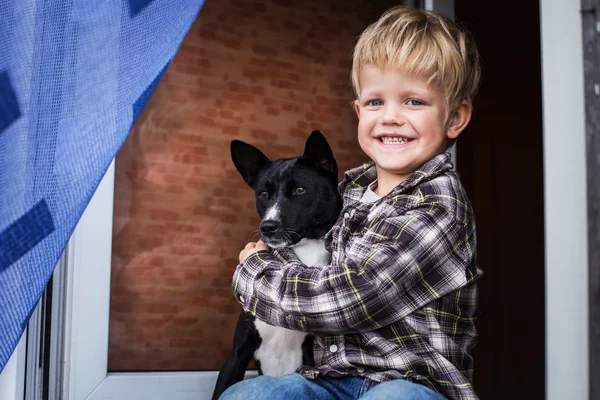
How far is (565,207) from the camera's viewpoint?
1346 millimetres

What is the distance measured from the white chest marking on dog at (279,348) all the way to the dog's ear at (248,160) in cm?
46

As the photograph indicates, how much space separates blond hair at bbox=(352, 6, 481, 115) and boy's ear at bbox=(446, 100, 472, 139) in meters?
0.02

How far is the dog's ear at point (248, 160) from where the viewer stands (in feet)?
6.11

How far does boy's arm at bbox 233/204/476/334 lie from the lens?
47.2 inches

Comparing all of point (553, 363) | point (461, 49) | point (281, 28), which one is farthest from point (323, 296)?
point (281, 28)

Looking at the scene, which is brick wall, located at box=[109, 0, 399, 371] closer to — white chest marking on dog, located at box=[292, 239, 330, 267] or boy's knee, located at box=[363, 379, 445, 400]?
white chest marking on dog, located at box=[292, 239, 330, 267]

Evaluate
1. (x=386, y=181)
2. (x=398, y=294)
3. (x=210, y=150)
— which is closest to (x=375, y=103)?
(x=386, y=181)

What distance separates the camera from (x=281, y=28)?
241 centimetres

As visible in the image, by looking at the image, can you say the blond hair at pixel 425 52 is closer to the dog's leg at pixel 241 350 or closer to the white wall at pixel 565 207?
the white wall at pixel 565 207

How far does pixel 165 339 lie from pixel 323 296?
1.05m

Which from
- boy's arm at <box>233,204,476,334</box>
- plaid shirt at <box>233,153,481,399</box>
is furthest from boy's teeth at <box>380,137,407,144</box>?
boy's arm at <box>233,204,476,334</box>

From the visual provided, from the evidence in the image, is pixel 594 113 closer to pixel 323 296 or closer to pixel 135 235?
pixel 323 296

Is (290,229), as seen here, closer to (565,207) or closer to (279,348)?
(279,348)

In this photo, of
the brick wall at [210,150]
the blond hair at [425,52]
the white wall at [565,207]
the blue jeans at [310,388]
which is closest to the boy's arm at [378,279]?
the blue jeans at [310,388]
